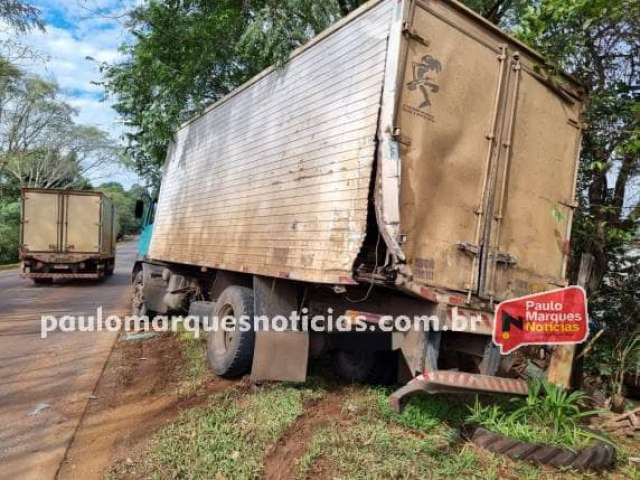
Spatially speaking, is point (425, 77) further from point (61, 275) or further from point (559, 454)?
point (61, 275)

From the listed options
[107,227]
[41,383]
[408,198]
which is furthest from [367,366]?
[107,227]

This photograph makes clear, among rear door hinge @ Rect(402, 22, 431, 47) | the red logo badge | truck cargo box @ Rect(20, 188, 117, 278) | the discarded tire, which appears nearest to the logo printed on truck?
rear door hinge @ Rect(402, 22, 431, 47)

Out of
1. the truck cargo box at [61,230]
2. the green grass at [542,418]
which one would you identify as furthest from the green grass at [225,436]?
the truck cargo box at [61,230]

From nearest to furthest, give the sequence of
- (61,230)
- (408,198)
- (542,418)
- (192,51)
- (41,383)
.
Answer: (408,198)
(542,418)
(41,383)
(192,51)
(61,230)

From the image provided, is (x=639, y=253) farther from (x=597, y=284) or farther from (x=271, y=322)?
(x=271, y=322)

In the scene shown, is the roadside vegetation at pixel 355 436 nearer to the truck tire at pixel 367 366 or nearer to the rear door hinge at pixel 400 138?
the truck tire at pixel 367 366

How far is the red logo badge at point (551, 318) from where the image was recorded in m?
3.64

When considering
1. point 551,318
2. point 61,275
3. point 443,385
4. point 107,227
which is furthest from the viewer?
point 107,227

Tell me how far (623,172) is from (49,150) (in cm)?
4174

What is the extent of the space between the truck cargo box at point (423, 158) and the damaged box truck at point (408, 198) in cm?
1

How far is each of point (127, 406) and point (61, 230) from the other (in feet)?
40.1

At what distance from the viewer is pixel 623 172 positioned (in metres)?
5.49

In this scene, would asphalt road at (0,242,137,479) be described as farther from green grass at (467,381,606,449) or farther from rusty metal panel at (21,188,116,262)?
rusty metal panel at (21,188,116,262)

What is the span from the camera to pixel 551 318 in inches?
144
